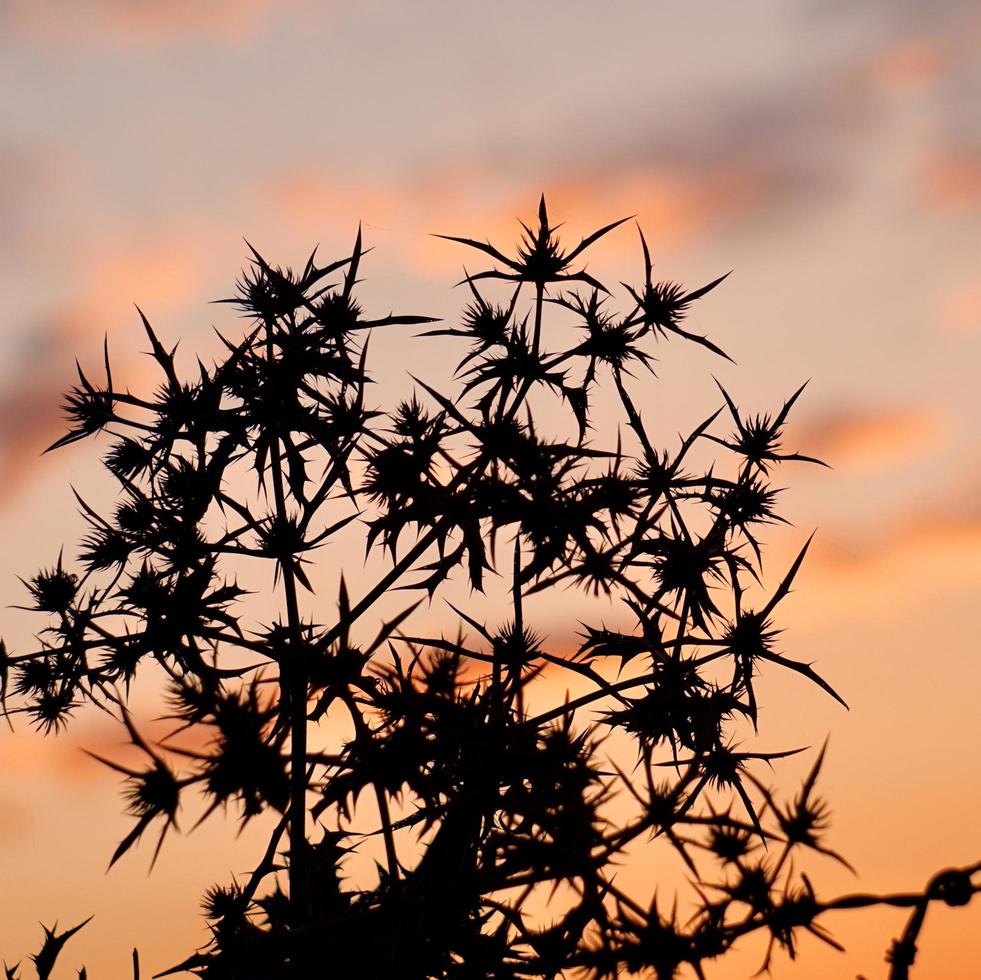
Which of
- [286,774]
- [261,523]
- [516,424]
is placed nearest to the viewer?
[286,774]

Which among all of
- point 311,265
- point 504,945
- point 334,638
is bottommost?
point 504,945

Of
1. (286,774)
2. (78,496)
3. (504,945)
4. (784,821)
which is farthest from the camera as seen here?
(78,496)

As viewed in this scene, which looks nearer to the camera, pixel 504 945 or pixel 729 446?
pixel 504 945

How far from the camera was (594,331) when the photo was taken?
238 inches

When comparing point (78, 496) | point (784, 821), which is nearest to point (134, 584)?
point (78, 496)

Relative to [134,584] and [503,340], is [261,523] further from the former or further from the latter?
[503,340]

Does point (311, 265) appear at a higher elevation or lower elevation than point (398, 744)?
higher

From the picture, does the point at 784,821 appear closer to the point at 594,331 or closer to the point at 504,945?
the point at 504,945

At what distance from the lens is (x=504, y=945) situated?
478 centimetres

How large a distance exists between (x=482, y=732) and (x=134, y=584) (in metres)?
2.10

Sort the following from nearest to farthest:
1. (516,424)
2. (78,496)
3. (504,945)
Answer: (504,945) < (516,424) < (78,496)

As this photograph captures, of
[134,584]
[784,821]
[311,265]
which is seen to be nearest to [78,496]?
[134,584]

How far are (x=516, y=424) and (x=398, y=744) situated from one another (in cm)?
168

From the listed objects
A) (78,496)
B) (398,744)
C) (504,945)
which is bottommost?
(504,945)
